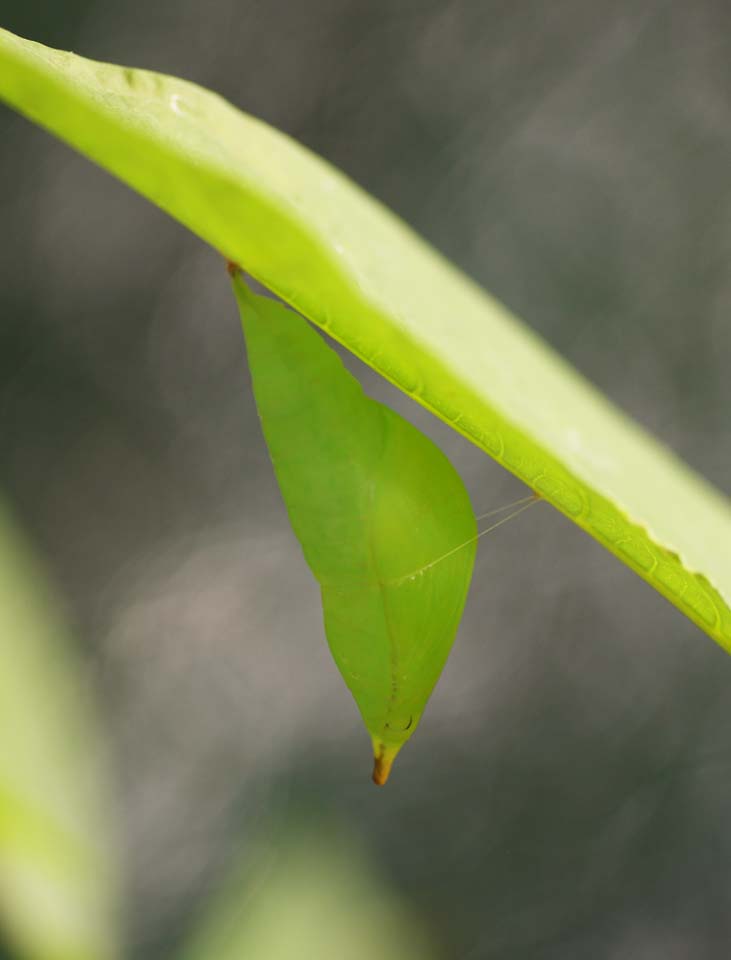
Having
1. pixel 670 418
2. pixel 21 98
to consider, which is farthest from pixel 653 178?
pixel 21 98

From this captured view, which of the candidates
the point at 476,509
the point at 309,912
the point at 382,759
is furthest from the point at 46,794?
the point at 476,509

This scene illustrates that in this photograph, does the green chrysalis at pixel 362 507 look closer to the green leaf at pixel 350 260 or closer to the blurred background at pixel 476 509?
the green leaf at pixel 350 260

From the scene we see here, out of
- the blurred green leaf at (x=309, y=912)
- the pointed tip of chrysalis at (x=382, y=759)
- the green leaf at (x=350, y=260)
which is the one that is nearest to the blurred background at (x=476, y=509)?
the blurred green leaf at (x=309, y=912)

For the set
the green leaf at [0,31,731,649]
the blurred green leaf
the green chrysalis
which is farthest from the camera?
the blurred green leaf

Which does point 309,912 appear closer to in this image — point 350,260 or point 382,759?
point 382,759

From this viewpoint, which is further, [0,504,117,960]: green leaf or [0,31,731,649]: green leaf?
[0,504,117,960]: green leaf

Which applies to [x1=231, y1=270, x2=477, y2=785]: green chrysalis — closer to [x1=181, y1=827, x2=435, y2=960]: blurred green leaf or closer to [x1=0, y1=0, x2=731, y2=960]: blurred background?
[x1=181, y1=827, x2=435, y2=960]: blurred green leaf

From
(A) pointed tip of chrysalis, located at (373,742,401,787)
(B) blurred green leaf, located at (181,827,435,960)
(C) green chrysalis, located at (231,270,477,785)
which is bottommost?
(B) blurred green leaf, located at (181,827,435,960)

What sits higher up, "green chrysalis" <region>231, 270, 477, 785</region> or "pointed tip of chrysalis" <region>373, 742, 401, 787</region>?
"green chrysalis" <region>231, 270, 477, 785</region>

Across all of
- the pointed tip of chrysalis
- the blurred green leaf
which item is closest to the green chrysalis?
the pointed tip of chrysalis
